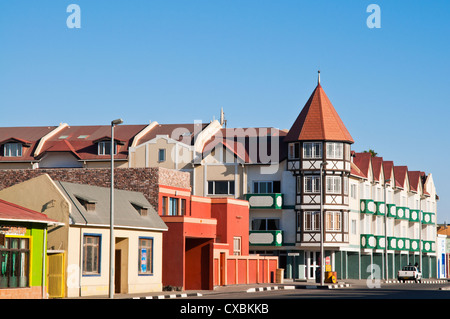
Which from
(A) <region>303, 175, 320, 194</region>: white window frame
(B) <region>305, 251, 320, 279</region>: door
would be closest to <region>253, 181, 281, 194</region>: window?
(A) <region>303, 175, 320, 194</region>: white window frame

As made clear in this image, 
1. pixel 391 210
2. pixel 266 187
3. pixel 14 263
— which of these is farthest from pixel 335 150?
pixel 14 263

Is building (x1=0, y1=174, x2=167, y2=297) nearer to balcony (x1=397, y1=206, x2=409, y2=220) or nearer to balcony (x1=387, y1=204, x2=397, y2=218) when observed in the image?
balcony (x1=387, y1=204, x2=397, y2=218)

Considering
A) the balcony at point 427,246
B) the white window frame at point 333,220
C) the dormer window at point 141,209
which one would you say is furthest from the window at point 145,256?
the balcony at point 427,246

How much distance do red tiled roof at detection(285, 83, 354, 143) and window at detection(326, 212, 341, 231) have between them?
6564 millimetres

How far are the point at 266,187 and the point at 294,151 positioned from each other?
4130 mm

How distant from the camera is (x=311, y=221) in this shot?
239 feet

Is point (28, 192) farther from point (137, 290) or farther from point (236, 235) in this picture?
point (236, 235)

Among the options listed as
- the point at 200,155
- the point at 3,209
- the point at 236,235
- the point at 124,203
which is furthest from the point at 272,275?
the point at 3,209

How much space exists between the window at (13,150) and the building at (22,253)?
4458 centimetres

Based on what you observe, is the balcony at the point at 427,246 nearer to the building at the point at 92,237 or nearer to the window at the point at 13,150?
the window at the point at 13,150

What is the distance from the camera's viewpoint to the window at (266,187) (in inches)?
2916

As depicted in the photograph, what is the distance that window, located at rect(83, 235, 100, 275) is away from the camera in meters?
38.8

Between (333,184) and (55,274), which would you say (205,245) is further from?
(333,184)

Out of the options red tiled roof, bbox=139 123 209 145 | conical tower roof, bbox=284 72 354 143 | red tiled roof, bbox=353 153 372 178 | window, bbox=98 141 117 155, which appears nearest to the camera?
conical tower roof, bbox=284 72 354 143
